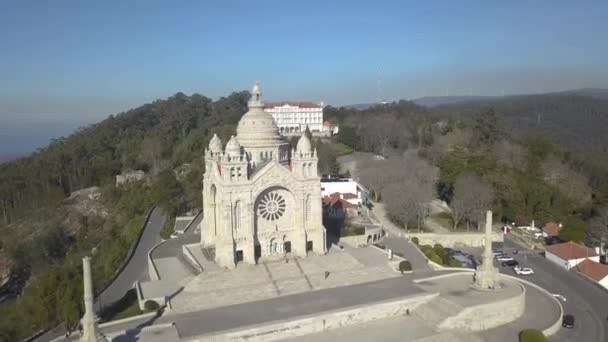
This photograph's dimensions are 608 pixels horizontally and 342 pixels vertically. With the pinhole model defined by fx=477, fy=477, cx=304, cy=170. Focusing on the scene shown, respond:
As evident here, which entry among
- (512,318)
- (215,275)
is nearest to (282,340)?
(215,275)

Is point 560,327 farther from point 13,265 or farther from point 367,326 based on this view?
point 13,265

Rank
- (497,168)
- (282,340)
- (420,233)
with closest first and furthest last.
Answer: (282,340), (420,233), (497,168)

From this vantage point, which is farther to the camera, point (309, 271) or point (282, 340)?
point (309, 271)

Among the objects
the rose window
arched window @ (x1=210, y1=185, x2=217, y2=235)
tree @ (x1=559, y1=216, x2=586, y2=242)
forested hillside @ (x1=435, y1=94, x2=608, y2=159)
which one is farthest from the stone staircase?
forested hillside @ (x1=435, y1=94, x2=608, y2=159)

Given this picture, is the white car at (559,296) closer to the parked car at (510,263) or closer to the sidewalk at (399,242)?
the parked car at (510,263)

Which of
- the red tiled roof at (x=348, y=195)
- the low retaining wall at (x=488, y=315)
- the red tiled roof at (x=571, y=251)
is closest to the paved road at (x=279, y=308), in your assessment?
the low retaining wall at (x=488, y=315)

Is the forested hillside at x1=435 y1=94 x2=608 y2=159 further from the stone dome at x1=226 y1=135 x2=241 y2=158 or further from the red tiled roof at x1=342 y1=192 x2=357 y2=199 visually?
the stone dome at x1=226 y1=135 x2=241 y2=158

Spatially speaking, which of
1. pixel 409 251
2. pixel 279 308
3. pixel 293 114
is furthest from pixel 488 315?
pixel 293 114

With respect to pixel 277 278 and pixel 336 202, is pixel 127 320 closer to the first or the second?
pixel 277 278
